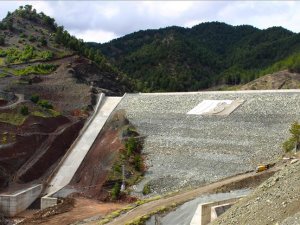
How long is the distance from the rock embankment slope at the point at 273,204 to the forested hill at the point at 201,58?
56.4m

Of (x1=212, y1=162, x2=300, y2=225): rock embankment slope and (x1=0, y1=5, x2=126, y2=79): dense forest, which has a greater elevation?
(x1=0, y1=5, x2=126, y2=79): dense forest

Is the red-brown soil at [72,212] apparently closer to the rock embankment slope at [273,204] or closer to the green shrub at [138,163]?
the green shrub at [138,163]

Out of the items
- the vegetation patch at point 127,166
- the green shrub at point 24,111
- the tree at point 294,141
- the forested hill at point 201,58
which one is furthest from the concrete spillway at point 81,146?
the forested hill at point 201,58

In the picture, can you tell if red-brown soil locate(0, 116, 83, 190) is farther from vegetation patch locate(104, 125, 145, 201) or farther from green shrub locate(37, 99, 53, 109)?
vegetation patch locate(104, 125, 145, 201)

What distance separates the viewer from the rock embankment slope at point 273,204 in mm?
13539

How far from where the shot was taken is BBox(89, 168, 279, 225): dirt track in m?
27.1

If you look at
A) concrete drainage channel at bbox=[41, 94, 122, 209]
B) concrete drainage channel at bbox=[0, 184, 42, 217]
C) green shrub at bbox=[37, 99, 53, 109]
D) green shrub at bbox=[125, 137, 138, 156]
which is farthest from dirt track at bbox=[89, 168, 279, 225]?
green shrub at bbox=[37, 99, 53, 109]

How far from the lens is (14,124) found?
41.3 m

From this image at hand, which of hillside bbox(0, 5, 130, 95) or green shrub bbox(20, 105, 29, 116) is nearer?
green shrub bbox(20, 105, 29, 116)

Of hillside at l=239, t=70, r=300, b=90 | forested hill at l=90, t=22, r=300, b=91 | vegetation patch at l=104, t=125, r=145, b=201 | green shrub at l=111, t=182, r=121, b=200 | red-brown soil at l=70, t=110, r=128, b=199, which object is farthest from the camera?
forested hill at l=90, t=22, r=300, b=91

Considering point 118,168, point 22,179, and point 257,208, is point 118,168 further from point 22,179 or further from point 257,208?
point 257,208

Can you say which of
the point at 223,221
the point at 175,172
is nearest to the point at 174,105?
the point at 175,172

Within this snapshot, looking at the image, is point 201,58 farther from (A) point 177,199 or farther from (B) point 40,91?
(A) point 177,199

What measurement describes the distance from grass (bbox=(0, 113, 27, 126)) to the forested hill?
101ft
